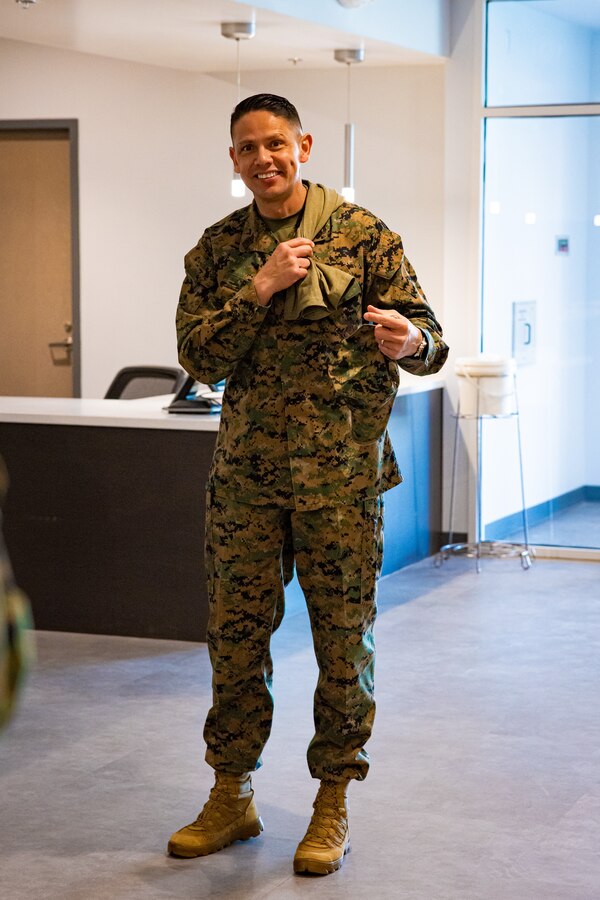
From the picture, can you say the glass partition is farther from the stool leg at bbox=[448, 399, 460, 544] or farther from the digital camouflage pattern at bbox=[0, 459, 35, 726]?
the digital camouflage pattern at bbox=[0, 459, 35, 726]

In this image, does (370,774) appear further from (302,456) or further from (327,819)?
(302,456)

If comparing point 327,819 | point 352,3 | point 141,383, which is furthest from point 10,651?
point 141,383

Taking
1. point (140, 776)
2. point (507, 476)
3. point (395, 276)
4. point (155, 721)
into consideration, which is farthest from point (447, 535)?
point (395, 276)

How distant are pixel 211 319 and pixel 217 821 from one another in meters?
1.08

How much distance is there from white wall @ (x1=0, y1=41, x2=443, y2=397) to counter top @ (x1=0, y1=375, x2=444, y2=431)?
183 cm

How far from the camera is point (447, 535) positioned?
23.0ft

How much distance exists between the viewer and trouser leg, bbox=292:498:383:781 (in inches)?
108

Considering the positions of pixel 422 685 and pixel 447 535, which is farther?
pixel 447 535

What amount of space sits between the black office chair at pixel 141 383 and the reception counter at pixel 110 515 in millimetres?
890

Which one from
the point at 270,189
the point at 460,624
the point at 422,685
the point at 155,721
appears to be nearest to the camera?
the point at 270,189

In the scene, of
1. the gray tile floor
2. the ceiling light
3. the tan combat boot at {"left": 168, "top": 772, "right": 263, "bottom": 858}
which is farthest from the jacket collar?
the ceiling light

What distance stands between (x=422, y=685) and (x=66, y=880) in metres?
1.82

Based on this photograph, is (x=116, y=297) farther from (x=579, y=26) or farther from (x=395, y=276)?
(x=395, y=276)

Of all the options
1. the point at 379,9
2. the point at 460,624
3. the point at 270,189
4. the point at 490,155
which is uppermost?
the point at 379,9
